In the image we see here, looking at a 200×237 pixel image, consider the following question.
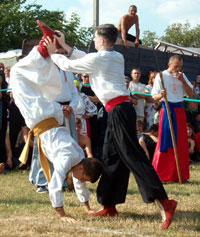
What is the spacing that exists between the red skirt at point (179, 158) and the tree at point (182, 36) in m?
50.3

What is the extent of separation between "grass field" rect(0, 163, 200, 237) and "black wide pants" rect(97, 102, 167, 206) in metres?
0.29

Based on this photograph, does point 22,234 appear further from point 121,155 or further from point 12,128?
point 12,128

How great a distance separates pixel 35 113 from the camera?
478 centimetres

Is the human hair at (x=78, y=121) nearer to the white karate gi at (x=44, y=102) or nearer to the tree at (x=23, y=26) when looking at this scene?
the white karate gi at (x=44, y=102)

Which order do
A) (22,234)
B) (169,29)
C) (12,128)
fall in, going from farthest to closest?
(169,29)
(12,128)
(22,234)

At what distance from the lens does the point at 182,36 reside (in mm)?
56719

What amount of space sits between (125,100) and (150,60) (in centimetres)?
697

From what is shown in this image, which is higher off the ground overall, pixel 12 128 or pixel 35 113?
pixel 35 113

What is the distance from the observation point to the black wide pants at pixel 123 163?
4.75 m

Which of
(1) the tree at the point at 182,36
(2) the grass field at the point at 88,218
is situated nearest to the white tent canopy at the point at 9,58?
(2) the grass field at the point at 88,218

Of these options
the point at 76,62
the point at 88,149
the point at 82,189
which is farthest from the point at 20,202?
the point at 88,149

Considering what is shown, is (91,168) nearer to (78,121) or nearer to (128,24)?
(78,121)

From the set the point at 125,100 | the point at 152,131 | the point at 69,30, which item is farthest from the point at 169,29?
the point at 125,100

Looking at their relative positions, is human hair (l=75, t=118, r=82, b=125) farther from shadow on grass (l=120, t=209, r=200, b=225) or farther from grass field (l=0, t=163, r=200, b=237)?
shadow on grass (l=120, t=209, r=200, b=225)
